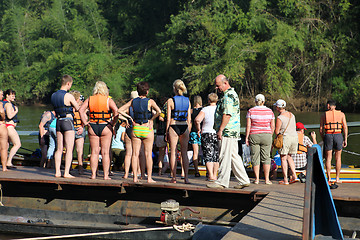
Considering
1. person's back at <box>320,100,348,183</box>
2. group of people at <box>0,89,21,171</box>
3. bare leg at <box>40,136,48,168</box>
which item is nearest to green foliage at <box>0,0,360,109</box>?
person's back at <box>320,100,348,183</box>

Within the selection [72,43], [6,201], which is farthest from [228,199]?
[72,43]

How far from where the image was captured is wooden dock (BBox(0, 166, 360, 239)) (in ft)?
18.6

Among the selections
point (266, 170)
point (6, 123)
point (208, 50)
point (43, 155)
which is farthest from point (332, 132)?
point (208, 50)

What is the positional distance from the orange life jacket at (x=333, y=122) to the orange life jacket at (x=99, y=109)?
3.53 metres

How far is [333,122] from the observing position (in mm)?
8477

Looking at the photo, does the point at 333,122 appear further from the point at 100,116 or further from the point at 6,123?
the point at 6,123

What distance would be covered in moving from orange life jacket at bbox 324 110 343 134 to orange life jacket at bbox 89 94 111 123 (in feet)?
11.6

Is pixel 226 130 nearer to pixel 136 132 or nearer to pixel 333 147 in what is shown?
pixel 136 132

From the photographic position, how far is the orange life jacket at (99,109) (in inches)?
316

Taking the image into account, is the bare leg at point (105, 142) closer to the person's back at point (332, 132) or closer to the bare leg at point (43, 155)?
the bare leg at point (43, 155)

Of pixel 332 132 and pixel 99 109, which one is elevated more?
pixel 99 109

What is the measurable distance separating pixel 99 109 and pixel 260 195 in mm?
2741

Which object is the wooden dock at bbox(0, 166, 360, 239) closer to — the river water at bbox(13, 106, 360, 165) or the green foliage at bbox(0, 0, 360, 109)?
the river water at bbox(13, 106, 360, 165)

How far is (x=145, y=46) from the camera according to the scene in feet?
159
